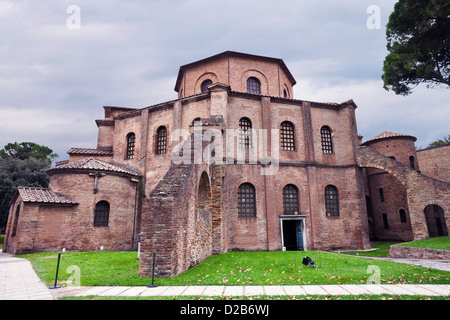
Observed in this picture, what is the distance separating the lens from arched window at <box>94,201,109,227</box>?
17516 mm

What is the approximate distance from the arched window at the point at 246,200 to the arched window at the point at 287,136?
13.3ft

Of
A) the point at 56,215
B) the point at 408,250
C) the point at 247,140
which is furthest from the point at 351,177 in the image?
the point at 56,215

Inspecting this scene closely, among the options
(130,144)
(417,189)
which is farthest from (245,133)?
(417,189)

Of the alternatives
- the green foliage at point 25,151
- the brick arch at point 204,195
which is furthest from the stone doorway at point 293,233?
the green foliage at point 25,151

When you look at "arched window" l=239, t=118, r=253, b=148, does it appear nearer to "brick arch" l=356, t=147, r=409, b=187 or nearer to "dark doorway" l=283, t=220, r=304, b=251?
"dark doorway" l=283, t=220, r=304, b=251

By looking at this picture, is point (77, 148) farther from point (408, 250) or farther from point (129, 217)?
point (408, 250)

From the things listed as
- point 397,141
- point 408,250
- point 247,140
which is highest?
point 397,141

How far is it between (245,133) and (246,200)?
461cm

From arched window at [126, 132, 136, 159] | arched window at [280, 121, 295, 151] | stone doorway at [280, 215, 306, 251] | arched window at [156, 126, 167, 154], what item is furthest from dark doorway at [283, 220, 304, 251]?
arched window at [126, 132, 136, 159]

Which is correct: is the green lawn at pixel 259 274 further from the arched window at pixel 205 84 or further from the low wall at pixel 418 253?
→ the arched window at pixel 205 84

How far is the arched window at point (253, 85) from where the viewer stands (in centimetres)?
2230
